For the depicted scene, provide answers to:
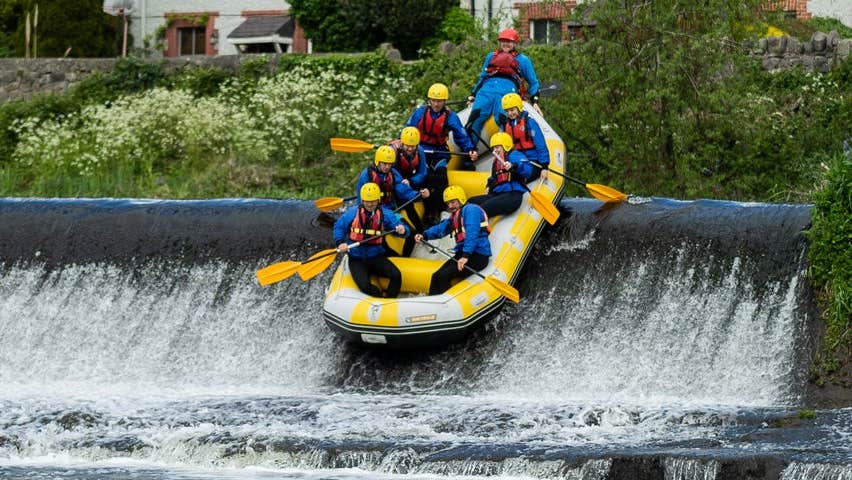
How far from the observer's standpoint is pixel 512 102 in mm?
17625

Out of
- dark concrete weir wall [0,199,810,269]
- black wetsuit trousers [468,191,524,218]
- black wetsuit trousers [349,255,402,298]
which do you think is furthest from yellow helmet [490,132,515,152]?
black wetsuit trousers [349,255,402,298]

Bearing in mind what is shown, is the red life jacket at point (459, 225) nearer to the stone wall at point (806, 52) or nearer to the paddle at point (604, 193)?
the paddle at point (604, 193)

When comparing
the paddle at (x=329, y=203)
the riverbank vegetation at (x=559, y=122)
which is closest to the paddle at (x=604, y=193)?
the riverbank vegetation at (x=559, y=122)

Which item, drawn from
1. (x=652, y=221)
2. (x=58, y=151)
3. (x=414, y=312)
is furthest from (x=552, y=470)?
(x=58, y=151)

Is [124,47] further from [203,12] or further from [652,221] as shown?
[652,221]

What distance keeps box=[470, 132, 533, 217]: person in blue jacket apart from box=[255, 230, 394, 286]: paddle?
148cm

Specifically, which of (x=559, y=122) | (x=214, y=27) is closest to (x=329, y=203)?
(x=559, y=122)

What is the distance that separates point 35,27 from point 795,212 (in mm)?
20081

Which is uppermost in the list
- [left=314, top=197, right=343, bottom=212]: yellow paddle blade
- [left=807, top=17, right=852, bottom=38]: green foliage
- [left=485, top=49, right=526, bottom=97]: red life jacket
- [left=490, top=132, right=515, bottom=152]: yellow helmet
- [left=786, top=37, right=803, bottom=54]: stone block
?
[left=807, top=17, right=852, bottom=38]: green foliage

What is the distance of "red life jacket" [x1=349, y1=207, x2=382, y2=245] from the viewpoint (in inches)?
656

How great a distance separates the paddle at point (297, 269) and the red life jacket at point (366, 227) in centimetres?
47

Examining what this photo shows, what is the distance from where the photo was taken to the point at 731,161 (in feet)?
73.4

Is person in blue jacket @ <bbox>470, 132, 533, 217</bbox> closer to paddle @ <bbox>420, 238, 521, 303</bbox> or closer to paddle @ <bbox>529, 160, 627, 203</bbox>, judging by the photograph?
paddle @ <bbox>529, 160, 627, 203</bbox>

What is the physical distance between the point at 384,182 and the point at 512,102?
1.47m
